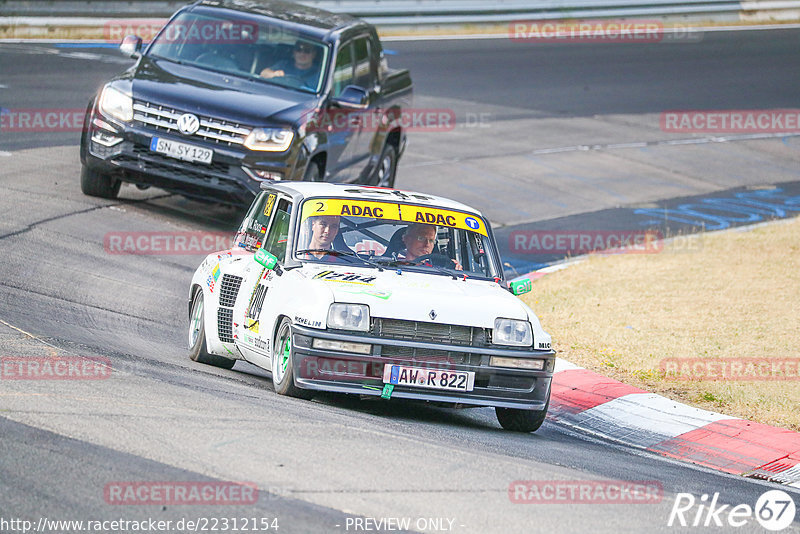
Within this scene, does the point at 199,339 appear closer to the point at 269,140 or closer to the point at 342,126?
the point at 269,140

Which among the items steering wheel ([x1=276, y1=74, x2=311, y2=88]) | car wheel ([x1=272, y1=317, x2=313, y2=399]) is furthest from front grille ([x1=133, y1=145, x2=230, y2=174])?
car wheel ([x1=272, y1=317, x2=313, y2=399])

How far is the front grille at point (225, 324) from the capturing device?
880cm

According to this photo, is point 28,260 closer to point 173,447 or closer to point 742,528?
point 173,447

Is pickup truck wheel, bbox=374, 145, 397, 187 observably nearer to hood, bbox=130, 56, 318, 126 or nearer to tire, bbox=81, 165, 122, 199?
hood, bbox=130, 56, 318, 126

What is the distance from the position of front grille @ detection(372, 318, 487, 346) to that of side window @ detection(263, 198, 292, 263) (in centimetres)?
125

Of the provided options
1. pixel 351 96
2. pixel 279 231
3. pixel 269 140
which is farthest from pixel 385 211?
pixel 351 96

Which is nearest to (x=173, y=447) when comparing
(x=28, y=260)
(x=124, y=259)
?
(x=28, y=260)

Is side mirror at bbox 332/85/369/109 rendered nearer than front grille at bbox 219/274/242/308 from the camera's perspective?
No

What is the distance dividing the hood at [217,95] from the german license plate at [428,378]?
6063mm

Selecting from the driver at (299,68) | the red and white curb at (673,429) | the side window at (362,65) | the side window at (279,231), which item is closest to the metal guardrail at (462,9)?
the side window at (362,65)

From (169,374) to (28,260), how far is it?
12.2 feet

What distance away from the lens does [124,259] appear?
11.9 metres

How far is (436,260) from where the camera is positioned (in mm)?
8594

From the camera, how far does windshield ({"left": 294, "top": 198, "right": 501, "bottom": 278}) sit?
8.38 metres
